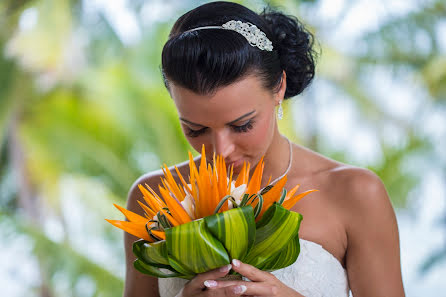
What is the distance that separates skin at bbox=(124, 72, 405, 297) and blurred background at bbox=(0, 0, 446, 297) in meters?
5.41

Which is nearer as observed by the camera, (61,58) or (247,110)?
(247,110)

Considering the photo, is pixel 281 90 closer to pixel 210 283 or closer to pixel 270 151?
pixel 270 151

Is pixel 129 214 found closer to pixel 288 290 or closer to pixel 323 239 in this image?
pixel 288 290

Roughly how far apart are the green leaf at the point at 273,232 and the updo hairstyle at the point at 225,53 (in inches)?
16.8

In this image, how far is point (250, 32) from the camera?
6.01 feet

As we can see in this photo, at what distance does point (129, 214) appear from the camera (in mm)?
1506

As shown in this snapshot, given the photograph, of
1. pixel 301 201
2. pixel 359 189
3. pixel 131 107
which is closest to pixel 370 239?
pixel 359 189

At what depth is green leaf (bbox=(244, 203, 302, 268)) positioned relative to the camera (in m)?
1.46

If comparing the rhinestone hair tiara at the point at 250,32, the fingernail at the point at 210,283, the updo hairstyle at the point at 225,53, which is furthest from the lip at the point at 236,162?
the fingernail at the point at 210,283

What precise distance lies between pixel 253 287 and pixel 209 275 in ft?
0.39

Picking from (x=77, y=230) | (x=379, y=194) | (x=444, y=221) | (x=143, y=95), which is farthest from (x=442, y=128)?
(x=379, y=194)

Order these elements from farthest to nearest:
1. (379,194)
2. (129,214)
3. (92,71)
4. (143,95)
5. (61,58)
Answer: (92,71) → (61,58) → (143,95) → (379,194) → (129,214)

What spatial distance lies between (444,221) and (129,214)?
9.61m

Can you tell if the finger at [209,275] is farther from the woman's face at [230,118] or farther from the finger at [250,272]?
the woman's face at [230,118]
